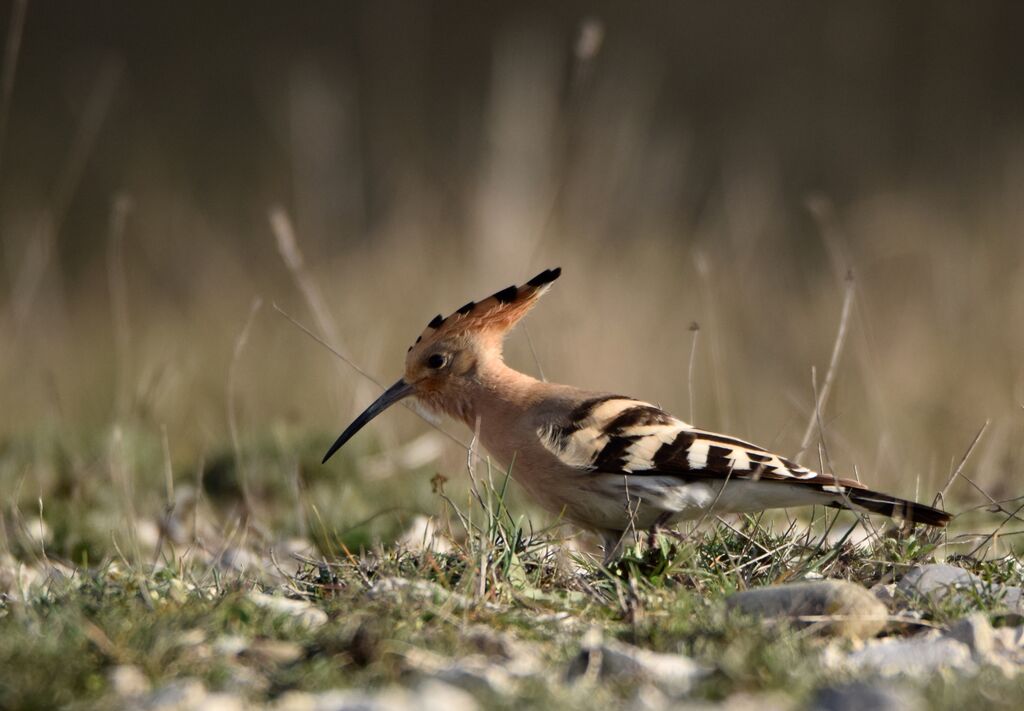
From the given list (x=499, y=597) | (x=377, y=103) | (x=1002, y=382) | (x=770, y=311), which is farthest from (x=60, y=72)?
(x=499, y=597)

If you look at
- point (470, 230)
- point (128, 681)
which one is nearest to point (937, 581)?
point (128, 681)

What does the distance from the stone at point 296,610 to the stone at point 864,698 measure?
86 centimetres

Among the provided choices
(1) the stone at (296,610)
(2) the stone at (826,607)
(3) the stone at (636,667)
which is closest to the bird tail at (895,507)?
(2) the stone at (826,607)

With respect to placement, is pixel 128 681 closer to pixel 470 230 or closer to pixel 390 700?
pixel 390 700

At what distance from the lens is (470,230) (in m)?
7.55

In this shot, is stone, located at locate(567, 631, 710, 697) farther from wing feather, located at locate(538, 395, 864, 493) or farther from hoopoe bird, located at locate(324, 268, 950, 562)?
wing feather, located at locate(538, 395, 864, 493)

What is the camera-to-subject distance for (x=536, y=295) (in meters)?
3.64

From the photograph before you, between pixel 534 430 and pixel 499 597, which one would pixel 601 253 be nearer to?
pixel 534 430

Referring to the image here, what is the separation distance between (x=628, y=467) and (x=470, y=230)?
4516 millimetres

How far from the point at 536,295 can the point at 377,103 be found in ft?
23.7

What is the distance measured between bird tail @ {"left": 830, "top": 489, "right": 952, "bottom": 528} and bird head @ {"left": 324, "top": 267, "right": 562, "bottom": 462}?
1.01 metres

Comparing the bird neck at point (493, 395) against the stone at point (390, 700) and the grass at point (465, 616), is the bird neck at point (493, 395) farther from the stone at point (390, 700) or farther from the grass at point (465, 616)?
the stone at point (390, 700)

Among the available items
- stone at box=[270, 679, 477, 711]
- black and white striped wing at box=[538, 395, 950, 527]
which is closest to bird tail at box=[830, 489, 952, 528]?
black and white striped wing at box=[538, 395, 950, 527]

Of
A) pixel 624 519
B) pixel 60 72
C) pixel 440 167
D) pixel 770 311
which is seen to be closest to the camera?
pixel 624 519
